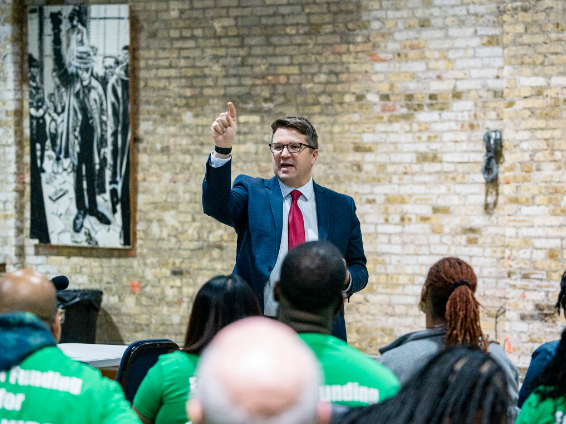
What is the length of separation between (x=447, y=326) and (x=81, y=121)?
199 inches

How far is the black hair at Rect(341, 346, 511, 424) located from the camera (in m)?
1.12

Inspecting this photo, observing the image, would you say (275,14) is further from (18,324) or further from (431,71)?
(18,324)

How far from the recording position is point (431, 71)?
5.74 meters

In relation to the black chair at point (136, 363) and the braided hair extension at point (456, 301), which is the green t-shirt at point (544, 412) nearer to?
the braided hair extension at point (456, 301)

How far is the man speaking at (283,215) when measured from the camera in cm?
293

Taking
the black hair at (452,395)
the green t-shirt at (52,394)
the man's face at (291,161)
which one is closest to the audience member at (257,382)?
the black hair at (452,395)

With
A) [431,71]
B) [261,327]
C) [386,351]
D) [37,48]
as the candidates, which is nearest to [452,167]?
[431,71]

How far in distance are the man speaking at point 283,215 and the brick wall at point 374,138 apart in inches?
108

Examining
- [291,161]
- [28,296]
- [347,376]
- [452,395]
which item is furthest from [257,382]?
[291,161]

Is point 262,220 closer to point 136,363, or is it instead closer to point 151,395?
point 136,363

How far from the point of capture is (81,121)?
6414 mm

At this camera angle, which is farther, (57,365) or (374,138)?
(374,138)

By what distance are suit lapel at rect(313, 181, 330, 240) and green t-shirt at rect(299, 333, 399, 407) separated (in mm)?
1429

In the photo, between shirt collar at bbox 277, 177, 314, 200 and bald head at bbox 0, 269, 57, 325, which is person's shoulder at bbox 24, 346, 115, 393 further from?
shirt collar at bbox 277, 177, 314, 200
